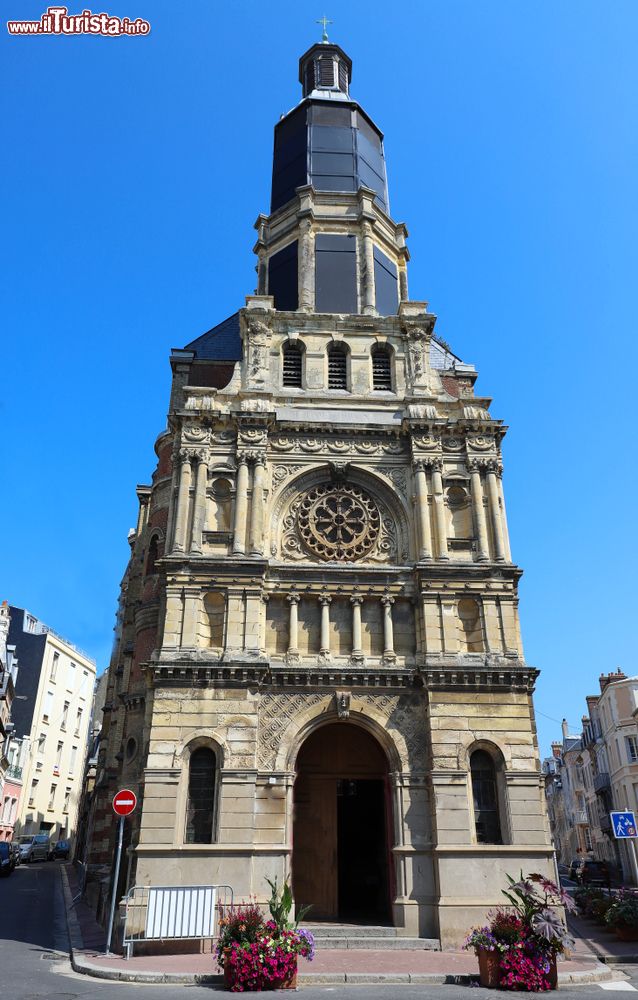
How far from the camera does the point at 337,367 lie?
2558 cm

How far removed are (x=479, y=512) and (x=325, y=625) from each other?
19.3 feet

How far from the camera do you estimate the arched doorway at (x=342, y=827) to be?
20688mm

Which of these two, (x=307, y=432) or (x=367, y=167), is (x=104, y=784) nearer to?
(x=307, y=432)

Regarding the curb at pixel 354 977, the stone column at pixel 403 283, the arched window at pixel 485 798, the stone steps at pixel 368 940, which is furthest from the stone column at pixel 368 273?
the curb at pixel 354 977

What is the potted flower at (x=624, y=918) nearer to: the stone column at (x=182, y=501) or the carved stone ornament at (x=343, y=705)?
the carved stone ornament at (x=343, y=705)

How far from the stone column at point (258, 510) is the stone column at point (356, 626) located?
306 centimetres

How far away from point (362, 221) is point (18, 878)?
113 ft

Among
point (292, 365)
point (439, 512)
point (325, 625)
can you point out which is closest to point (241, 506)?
point (325, 625)

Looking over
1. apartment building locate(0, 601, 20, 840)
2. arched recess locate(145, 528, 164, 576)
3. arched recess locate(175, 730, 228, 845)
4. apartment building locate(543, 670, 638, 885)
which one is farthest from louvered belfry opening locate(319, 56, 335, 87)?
apartment building locate(0, 601, 20, 840)

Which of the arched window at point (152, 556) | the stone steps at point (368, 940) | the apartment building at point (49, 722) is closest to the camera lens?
the stone steps at point (368, 940)

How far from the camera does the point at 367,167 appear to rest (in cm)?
3136

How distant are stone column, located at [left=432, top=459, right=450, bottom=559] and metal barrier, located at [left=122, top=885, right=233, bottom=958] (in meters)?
10.6

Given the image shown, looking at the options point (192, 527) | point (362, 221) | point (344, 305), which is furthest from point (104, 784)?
point (362, 221)

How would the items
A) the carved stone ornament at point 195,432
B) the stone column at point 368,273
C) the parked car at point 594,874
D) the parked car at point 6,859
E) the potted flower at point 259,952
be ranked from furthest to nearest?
the parked car at point 594,874 < the parked car at point 6,859 < the stone column at point 368,273 < the carved stone ornament at point 195,432 < the potted flower at point 259,952
